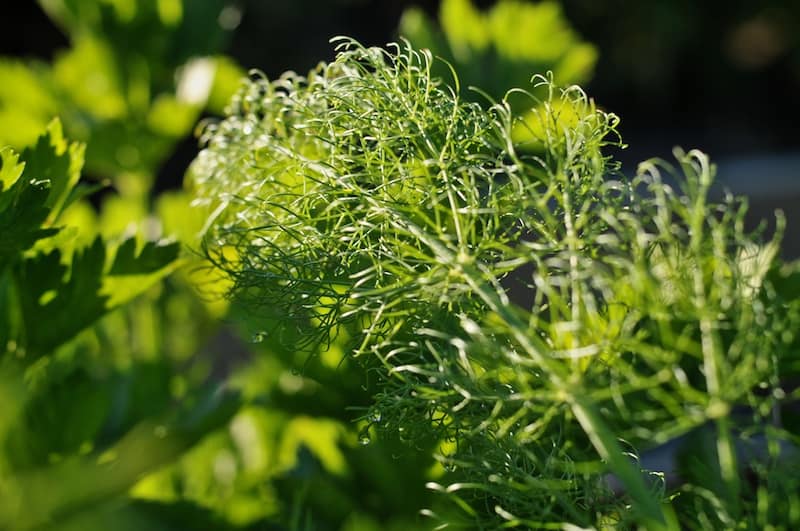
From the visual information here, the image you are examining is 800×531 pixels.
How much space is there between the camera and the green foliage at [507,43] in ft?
2.07

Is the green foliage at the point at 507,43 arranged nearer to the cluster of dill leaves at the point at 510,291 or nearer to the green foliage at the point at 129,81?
the green foliage at the point at 129,81

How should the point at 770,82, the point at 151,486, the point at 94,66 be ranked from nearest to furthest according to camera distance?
the point at 151,486
the point at 94,66
the point at 770,82

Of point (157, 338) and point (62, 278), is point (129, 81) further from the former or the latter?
point (62, 278)

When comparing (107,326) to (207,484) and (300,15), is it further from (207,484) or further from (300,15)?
(300,15)

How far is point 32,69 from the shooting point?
70 centimetres

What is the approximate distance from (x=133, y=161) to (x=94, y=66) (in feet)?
0.24

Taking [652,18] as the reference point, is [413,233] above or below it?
below

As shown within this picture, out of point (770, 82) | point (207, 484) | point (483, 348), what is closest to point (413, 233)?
point (483, 348)

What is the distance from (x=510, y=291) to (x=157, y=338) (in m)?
0.36

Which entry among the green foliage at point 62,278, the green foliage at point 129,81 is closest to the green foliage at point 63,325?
the green foliage at point 62,278

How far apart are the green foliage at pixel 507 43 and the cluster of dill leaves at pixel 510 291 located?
0.82ft

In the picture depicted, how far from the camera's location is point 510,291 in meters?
0.34

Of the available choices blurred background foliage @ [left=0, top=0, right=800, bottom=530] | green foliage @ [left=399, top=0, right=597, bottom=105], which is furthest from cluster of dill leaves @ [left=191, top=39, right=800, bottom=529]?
green foliage @ [left=399, top=0, right=597, bottom=105]

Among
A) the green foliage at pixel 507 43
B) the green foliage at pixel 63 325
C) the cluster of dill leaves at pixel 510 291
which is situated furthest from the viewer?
the green foliage at pixel 507 43
